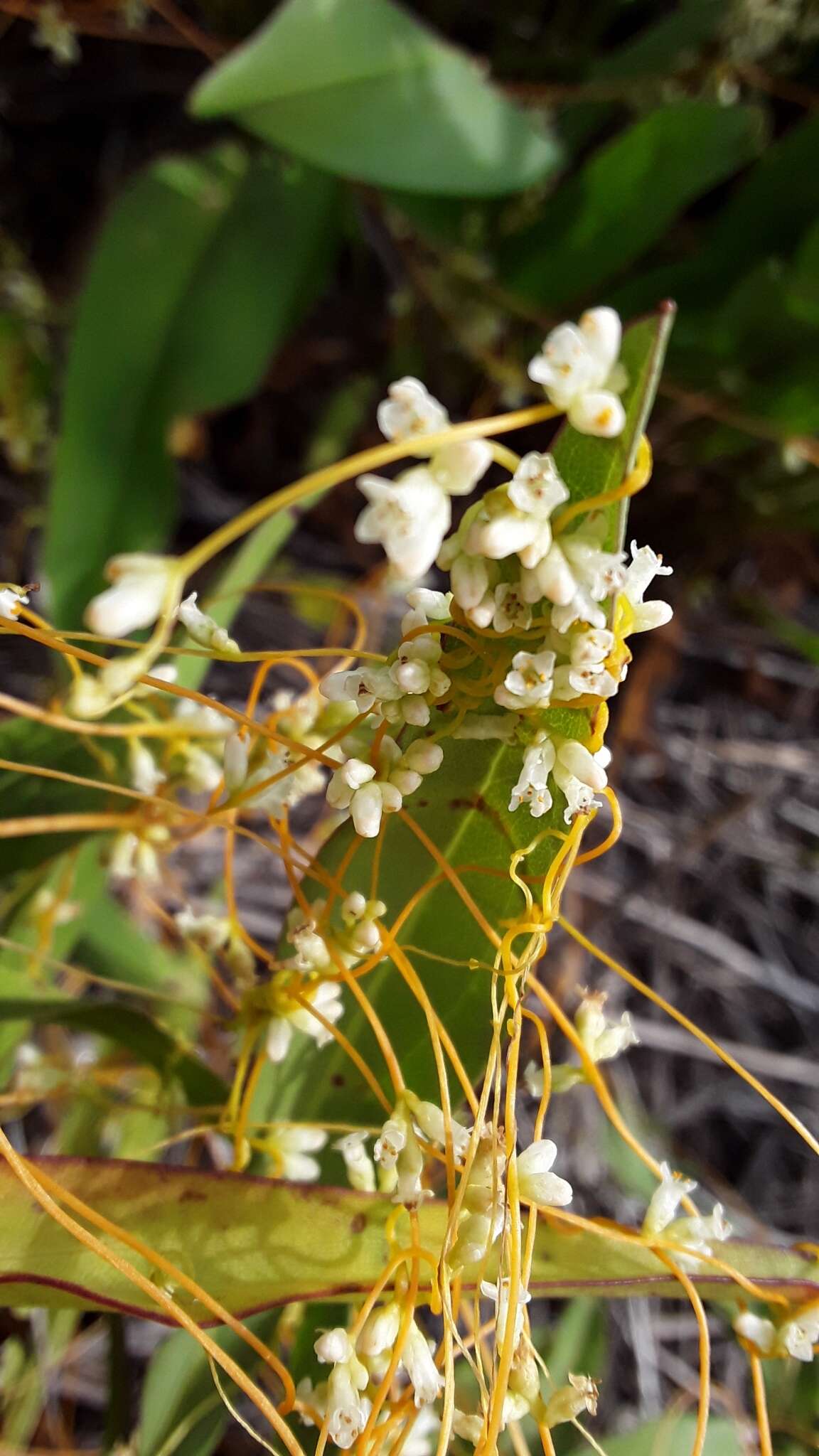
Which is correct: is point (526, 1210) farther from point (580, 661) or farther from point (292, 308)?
point (292, 308)

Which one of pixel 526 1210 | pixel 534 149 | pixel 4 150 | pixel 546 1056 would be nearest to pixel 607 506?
pixel 546 1056

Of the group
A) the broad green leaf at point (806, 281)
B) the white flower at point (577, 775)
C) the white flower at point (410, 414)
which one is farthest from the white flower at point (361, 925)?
the broad green leaf at point (806, 281)

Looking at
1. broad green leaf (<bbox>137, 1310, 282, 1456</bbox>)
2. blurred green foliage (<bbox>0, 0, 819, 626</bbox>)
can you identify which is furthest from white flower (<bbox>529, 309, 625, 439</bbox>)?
blurred green foliage (<bbox>0, 0, 819, 626</bbox>)

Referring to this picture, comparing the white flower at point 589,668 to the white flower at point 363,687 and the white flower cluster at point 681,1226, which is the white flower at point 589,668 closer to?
the white flower at point 363,687

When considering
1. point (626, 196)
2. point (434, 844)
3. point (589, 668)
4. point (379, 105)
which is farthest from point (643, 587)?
point (626, 196)

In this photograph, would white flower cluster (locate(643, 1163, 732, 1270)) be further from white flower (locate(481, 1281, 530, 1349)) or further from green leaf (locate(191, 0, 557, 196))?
green leaf (locate(191, 0, 557, 196))

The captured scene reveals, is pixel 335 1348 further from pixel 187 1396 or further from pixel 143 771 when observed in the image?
pixel 143 771

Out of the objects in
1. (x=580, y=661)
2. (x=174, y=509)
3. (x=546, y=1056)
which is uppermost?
(x=174, y=509)
